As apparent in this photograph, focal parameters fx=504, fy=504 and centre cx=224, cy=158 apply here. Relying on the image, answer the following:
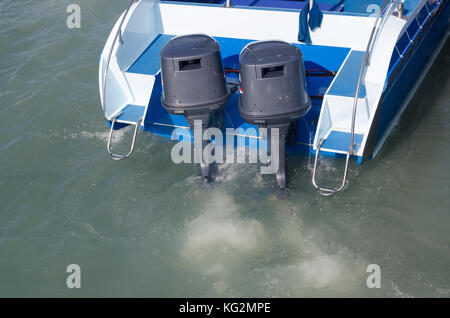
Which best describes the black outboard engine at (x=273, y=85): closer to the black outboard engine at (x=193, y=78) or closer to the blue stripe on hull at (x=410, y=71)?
the black outboard engine at (x=193, y=78)

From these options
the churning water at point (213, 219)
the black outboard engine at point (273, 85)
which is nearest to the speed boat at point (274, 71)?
the black outboard engine at point (273, 85)

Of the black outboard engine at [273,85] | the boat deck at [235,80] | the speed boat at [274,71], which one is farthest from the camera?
the boat deck at [235,80]

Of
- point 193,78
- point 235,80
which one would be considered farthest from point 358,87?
point 235,80

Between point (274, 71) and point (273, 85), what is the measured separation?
103 millimetres

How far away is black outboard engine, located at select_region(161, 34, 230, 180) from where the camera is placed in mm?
3615

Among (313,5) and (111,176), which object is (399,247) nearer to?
(313,5)

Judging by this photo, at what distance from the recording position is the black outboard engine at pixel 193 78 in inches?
142

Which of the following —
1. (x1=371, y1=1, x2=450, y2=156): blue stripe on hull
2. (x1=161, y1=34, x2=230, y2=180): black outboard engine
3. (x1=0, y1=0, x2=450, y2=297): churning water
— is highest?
(x1=161, y1=34, x2=230, y2=180): black outboard engine

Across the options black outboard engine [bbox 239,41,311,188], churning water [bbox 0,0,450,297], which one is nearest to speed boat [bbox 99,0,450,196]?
black outboard engine [bbox 239,41,311,188]

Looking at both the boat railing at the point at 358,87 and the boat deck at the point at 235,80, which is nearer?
the boat railing at the point at 358,87

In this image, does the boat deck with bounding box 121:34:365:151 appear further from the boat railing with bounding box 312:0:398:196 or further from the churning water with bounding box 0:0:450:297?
the churning water with bounding box 0:0:450:297

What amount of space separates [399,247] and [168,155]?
2.20m

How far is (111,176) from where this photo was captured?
15.1 ft

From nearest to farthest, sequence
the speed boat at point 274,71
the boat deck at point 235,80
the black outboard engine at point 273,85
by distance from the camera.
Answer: the black outboard engine at point 273,85, the speed boat at point 274,71, the boat deck at point 235,80
